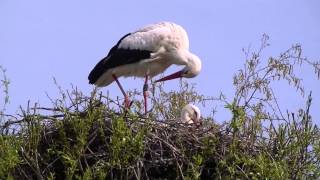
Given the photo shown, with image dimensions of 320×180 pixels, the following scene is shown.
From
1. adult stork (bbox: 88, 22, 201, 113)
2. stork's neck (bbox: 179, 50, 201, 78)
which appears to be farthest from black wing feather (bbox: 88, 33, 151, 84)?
stork's neck (bbox: 179, 50, 201, 78)

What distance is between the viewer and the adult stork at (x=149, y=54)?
10.4m

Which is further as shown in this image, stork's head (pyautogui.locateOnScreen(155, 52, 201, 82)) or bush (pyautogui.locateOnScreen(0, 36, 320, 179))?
stork's head (pyautogui.locateOnScreen(155, 52, 201, 82))

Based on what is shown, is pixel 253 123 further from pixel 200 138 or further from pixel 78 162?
pixel 78 162

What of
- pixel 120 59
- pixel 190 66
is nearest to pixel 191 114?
pixel 190 66

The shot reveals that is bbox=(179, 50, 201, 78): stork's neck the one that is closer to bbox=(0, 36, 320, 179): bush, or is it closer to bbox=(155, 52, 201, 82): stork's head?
bbox=(155, 52, 201, 82): stork's head

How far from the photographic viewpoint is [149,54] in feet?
34.1

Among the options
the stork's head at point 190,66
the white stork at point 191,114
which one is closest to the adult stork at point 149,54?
the stork's head at point 190,66

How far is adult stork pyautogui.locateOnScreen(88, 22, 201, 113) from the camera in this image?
10.4 m

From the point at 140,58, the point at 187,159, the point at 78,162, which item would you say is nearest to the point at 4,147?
the point at 78,162

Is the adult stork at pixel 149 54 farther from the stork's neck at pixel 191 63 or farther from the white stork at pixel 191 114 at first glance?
the white stork at pixel 191 114

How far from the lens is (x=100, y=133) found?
22.4 ft

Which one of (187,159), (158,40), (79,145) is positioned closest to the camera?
(79,145)

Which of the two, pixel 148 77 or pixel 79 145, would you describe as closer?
pixel 79 145

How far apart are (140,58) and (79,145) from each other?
4.25 meters
